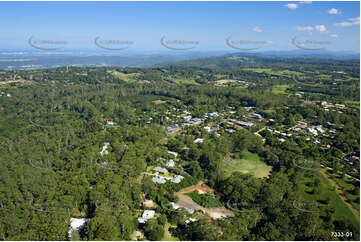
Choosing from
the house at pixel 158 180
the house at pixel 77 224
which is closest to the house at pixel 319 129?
the house at pixel 158 180

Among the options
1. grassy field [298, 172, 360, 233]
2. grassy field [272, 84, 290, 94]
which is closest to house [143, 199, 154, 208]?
grassy field [298, 172, 360, 233]

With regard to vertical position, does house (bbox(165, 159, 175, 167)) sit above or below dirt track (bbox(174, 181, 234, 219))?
above

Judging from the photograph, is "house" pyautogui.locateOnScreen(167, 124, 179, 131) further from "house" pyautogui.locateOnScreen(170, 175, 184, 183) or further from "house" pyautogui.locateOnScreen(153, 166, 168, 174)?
"house" pyautogui.locateOnScreen(170, 175, 184, 183)

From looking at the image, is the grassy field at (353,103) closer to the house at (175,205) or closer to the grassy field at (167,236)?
the house at (175,205)

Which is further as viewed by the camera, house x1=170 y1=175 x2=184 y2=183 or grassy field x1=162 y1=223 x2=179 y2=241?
house x1=170 y1=175 x2=184 y2=183

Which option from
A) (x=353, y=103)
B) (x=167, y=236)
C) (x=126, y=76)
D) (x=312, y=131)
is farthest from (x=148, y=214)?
(x=126, y=76)

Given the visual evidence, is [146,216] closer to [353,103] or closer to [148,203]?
[148,203]
